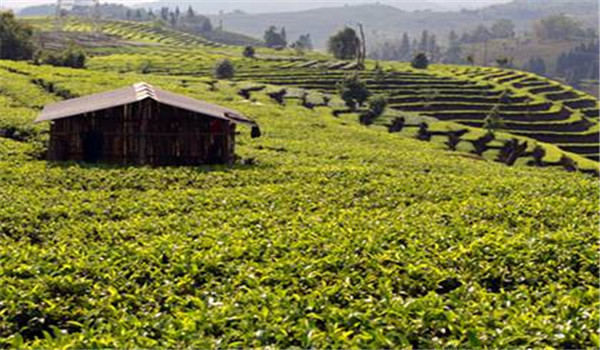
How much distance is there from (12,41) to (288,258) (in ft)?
272

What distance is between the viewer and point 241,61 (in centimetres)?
11200

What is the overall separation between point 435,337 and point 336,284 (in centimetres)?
245

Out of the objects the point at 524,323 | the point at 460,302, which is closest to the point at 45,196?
the point at 460,302

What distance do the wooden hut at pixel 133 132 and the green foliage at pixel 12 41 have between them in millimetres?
61767

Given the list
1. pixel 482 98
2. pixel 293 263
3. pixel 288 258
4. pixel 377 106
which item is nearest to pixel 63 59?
pixel 377 106

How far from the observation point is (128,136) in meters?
27.7

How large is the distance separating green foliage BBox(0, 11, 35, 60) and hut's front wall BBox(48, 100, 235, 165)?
62.3m

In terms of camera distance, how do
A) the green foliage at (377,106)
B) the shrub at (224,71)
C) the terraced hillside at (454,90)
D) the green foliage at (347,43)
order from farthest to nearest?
the green foliage at (347,43), the shrub at (224,71), the terraced hillside at (454,90), the green foliage at (377,106)

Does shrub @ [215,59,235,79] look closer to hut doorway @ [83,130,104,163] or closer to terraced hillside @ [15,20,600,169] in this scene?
terraced hillside @ [15,20,600,169]

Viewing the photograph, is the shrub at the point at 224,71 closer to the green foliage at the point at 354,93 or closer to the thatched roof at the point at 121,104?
the green foliage at the point at 354,93

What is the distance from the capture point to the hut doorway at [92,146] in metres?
27.9

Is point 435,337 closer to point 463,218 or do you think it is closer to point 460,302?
point 460,302

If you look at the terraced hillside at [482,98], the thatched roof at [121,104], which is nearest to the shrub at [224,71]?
the terraced hillside at [482,98]

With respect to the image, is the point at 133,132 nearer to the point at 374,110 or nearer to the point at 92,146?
the point at 92,146
